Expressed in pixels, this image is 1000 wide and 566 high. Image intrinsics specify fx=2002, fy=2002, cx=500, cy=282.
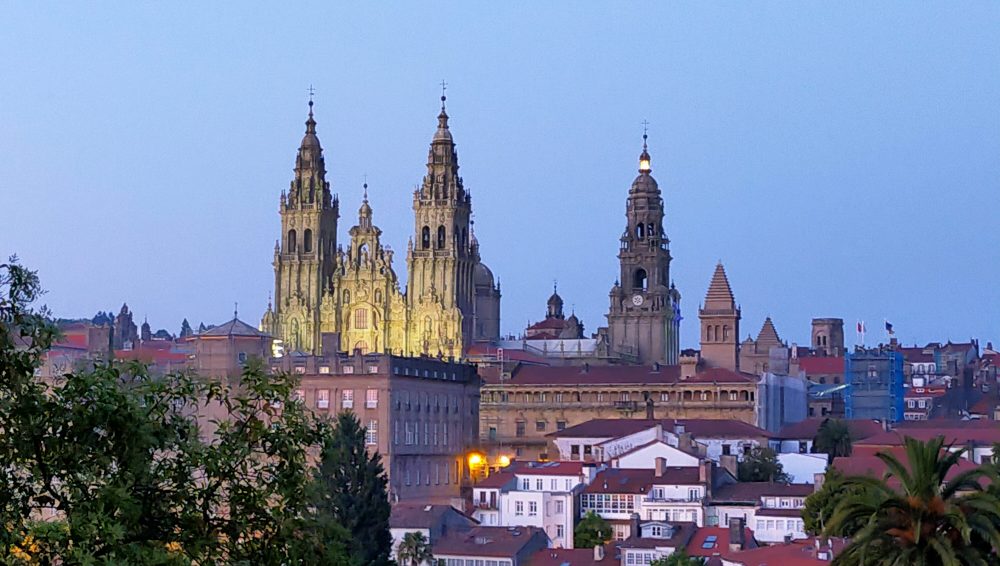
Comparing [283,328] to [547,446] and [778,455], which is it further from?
[778,455]

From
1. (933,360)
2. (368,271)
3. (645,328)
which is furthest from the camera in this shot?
(933,360)

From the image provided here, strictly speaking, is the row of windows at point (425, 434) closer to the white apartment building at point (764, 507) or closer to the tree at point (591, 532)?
the tree at point (591, 532)

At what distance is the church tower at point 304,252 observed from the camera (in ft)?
440

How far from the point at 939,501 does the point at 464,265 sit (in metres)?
104

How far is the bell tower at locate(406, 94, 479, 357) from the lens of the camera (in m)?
132

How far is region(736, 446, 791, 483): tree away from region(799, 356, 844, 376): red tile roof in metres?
63.3

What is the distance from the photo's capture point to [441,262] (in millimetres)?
133125

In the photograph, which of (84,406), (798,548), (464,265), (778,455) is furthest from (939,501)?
(464,265)

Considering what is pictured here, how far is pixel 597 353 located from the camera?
149375mm

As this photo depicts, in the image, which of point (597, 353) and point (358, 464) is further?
point (597, 353)

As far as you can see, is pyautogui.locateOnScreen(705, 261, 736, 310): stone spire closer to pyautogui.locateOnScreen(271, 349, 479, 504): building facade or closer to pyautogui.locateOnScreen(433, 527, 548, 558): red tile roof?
pyautogui.locateOnScreen(271, 349, 479, 504): building facade

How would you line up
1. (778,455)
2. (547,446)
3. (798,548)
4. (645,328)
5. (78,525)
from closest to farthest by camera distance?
(78,525) < (798,548) < (778,455) < (547,446) < (645,328)

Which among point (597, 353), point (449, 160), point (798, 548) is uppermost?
point (449, 160)

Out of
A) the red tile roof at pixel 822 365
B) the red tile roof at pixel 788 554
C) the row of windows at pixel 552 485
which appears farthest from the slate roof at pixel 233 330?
the red tile roof at pixel 822 365
